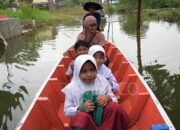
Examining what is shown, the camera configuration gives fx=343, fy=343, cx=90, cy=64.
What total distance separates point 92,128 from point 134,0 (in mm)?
43895

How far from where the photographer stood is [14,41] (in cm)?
1939

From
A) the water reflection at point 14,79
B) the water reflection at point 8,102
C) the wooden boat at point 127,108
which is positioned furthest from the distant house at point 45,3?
the wooden boat at point 127,108

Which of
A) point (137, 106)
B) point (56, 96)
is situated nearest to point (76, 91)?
point (137, 106)

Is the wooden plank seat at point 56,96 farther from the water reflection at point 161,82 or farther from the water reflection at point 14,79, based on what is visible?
the water reflection at point 161,82

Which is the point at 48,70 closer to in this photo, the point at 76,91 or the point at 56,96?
the point at 56,96

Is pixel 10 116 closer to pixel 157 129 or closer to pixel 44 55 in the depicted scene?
pixel 157 129

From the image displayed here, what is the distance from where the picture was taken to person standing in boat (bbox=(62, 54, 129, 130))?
3354mm

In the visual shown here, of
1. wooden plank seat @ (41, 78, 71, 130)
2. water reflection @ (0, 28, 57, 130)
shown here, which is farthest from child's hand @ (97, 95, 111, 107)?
water reflection @ (0, 28, 57, 130)

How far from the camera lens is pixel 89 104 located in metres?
3.36

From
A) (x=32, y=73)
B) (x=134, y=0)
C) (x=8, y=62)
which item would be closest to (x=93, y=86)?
(x=32, y=73)

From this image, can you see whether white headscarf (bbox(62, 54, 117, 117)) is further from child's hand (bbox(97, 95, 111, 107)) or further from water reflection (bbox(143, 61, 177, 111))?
water reflection (bbox(143, 61, 177, 111))

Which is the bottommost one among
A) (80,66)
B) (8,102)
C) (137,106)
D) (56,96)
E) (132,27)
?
(132,27)

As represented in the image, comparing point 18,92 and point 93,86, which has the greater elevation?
point 93,86

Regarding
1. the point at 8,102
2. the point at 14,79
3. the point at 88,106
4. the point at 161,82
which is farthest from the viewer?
the point at 14,79
